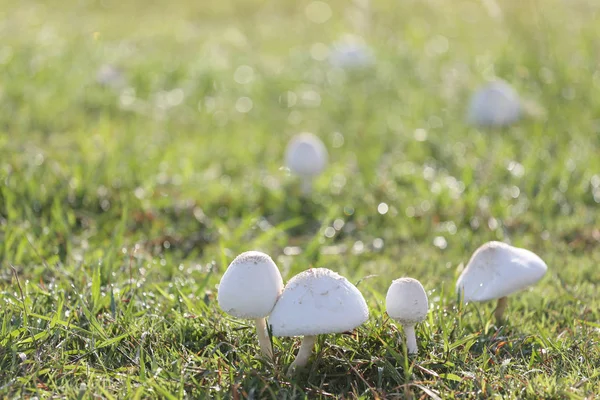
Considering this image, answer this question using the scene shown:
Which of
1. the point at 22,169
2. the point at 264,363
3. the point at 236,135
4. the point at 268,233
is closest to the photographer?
the point at 264,363

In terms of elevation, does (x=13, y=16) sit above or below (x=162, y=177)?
below

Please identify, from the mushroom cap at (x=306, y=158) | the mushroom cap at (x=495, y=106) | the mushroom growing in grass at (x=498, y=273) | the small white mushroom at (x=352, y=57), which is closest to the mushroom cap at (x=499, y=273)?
the mushroom growing in grass at (x=498, y=273)

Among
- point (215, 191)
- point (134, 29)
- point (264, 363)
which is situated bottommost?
point (134, 29)

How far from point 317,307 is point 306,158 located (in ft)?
8.03

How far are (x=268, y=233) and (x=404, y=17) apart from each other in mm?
5503

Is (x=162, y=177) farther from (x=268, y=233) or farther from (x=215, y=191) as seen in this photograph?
(x=268, y=233)

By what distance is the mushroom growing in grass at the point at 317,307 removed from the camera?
2262 millimetres

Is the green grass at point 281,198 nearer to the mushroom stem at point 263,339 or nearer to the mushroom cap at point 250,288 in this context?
the mushroom stem at point 263,339

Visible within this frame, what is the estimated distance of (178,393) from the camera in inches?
91.2

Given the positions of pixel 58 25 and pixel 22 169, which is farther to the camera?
pixel 58 25

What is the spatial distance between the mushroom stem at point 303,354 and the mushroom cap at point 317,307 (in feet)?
0.53

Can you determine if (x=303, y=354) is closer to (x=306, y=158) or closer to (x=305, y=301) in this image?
(x=305, y=301)

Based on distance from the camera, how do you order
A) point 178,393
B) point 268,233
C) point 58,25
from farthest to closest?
1. point 58,25
2. point 268,233
3. point 178,393

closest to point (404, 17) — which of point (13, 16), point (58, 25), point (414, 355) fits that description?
point (58, 25)
